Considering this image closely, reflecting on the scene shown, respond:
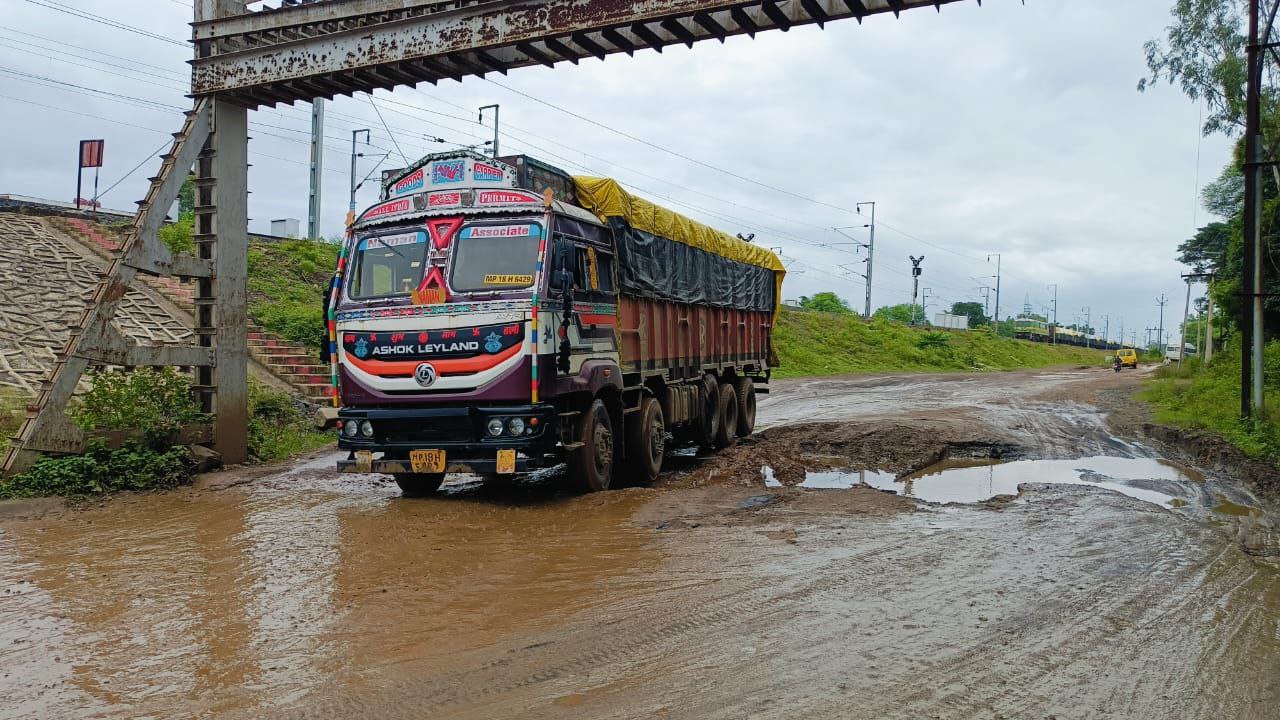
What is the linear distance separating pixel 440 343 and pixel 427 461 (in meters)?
1.15

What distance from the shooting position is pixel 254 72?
1127 centimetres

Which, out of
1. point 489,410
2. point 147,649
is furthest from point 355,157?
point 147,649

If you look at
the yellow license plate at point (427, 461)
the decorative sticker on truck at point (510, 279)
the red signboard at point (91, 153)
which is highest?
the red signboard at point (91, 153)

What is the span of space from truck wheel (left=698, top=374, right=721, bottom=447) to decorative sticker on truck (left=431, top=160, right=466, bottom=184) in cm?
574

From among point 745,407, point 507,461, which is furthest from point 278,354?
point 507,461

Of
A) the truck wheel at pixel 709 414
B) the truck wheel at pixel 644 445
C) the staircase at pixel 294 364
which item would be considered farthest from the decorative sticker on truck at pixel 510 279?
the staircase at pixel 294 364

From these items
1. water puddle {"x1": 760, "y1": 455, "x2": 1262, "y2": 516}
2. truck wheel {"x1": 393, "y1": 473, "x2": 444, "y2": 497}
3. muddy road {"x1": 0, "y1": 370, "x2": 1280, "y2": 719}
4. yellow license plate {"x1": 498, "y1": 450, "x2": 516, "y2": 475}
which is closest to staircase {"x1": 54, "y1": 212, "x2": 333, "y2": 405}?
muddy road {"x1": 0, "y1": 370, "x2": 1280, "y2": 719}

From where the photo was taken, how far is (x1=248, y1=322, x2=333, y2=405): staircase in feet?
52.2

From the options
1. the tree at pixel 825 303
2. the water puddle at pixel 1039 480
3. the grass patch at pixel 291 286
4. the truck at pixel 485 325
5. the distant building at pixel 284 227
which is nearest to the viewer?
the truck at pixel 485 325

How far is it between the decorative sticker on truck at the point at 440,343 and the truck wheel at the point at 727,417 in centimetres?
655

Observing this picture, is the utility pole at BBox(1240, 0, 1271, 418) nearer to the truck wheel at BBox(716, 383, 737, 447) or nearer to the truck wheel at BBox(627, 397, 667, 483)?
the truck wheel at BBox(716, 383, 737, 447)

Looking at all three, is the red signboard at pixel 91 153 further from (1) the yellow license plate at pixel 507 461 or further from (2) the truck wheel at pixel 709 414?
(1) the yellow license plate at pixel 507 461

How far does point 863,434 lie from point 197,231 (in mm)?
10074

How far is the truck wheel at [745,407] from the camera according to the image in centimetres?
1572
